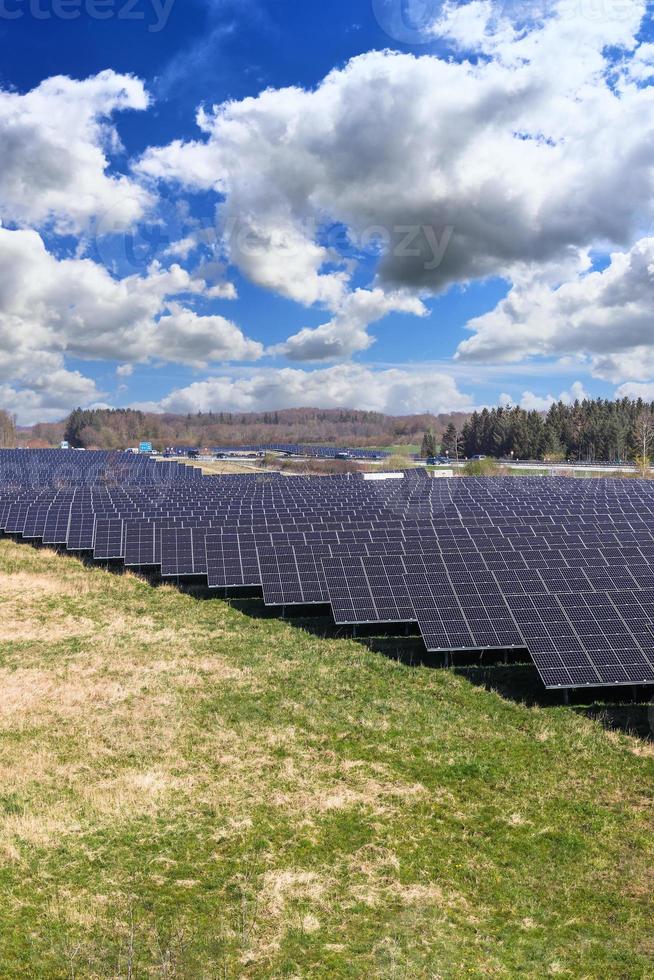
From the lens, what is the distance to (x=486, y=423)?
146750 mm

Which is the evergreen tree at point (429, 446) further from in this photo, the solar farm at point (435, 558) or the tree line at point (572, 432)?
the solar farm at point (435, 558)

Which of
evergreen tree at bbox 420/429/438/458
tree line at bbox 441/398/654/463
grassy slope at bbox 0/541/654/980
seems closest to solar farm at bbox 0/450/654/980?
grassy slope at bbox 0/541/654/980

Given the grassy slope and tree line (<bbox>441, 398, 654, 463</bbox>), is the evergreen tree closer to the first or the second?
tree line (<bbox>441, 398, 654, 463</bbox>)

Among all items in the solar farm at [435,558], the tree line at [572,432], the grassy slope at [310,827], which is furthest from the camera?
the tree line at [572,432]

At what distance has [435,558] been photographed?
23.1 metres

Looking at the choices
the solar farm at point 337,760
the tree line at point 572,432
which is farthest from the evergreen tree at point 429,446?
the solar farm at point 337,760

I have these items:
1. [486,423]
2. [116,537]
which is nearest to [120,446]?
[486,423]

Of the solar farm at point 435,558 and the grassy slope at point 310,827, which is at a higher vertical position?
the solar farm at point 435,558

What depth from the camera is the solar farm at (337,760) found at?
8.45m

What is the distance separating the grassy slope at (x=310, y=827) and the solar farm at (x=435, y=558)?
2.01 meters

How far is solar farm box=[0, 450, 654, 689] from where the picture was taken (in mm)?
17938

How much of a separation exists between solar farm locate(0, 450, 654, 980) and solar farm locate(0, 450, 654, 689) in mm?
119

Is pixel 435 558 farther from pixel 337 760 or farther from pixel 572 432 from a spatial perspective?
pixel 572 432

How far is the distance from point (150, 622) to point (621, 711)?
15275 mm
